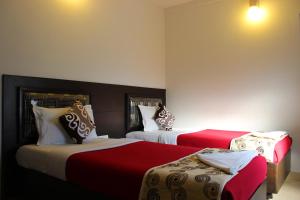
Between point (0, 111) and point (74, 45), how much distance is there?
3.84 feet

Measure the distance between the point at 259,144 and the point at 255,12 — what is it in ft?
6.88

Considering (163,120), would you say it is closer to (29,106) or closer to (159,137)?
(159,137)

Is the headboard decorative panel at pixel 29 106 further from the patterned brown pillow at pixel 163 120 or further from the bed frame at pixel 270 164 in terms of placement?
the patterned brown pillow at pixel 163 120

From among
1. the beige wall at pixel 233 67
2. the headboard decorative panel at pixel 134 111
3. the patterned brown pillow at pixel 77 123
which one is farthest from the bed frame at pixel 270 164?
the patterned brown pillow at pixel 77 123

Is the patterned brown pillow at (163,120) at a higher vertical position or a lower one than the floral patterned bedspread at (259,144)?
higher

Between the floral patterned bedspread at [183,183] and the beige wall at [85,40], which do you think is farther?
the beige wall at [85,40]

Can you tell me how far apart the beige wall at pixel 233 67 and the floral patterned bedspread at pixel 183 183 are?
2.44 meters

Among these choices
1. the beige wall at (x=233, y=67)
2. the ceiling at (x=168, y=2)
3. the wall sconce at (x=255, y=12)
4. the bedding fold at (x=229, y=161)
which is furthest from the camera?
the ceiling at (x=168, y=2)

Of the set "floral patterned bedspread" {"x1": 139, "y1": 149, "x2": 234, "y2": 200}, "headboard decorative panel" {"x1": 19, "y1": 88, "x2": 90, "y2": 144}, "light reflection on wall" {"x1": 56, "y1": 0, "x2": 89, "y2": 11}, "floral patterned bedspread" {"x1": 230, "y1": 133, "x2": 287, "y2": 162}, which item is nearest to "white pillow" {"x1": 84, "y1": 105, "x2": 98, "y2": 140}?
"headboard decorative panel" {"x1": 19, "y1": 88, "x2": 90, "y2": 144}

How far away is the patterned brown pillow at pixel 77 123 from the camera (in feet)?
8.29

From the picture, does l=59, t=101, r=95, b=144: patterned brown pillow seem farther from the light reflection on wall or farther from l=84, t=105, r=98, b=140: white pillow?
the light reflection on wall

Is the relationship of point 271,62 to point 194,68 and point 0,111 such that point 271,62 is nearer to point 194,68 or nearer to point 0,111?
point 194,68

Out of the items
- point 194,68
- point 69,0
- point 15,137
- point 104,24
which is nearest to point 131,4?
point 104,24

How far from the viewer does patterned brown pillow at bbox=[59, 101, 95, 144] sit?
8.29ft
